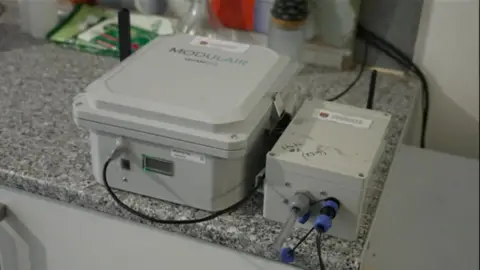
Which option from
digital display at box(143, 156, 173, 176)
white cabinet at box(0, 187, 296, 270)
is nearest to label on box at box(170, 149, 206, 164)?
digital display at box(143, 156, 173, 176)

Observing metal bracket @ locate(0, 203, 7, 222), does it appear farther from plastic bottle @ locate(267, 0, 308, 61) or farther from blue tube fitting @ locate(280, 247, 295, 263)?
plastic bottle @ locate(267, 0, 308, 61)

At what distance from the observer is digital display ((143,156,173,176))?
887 mm

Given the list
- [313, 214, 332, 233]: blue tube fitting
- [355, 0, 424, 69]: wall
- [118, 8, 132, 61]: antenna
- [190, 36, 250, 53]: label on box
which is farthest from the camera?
[355, 0, 424, 69]: wall

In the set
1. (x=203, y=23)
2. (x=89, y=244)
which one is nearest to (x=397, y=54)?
(x=203, y=23)

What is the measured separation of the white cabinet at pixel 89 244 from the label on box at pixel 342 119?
22cm

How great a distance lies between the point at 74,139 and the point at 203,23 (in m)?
0.44

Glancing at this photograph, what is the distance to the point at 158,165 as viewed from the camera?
2.94 ft

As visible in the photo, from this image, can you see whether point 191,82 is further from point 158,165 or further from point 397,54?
point 397,54

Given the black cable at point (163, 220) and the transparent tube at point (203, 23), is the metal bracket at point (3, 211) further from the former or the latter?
the transparent tube at point (203, 23)

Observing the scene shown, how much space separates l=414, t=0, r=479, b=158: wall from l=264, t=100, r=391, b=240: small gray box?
425mm

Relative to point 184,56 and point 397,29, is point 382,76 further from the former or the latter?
point 184,56

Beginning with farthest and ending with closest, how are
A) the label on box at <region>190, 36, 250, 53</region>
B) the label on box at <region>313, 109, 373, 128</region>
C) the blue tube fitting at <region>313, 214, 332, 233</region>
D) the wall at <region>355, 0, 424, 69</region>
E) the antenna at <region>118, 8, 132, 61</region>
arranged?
1. the wall at <region>355, 0, 424, 69</region>
2. the antenna at <region>118, 8, 132, 61</region>
3. the label on box at <region>190, 36, 250, 53</region>
4. the label on box at <region>313, 109, 373, 128</region>
5. the blue tube fitting at <region>313, 214, 332, 233</region>

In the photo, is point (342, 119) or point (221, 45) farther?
point (221, 45)

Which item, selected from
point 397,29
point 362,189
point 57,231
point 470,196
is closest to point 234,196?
point 362,189
